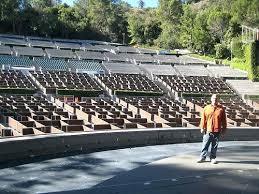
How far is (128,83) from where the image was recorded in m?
42.7

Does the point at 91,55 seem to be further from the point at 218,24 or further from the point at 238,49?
the point at 218,24

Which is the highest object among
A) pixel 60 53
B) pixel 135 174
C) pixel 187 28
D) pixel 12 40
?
pixel 187 28

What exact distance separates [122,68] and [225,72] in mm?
11462

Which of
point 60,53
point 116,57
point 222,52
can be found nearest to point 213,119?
point 60,53

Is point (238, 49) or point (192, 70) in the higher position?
point (238, 49)

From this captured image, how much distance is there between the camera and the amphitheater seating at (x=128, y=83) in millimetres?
40812

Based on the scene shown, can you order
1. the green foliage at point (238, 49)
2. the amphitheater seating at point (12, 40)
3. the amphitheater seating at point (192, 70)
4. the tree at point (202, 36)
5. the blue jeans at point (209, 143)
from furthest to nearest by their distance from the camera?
the tree at point (202, 36) < the amphitheater seating at point (12, 40) < the green foliage at point (238, 49) < the amphitheater seating at point (192, 70) < the blue jeans at point (209, 143)

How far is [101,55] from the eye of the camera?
208 feet

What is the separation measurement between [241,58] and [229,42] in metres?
8.42

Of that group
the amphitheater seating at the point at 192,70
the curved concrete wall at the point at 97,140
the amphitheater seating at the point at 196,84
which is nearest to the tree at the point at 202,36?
the amphitheater seating at the point at 192,70

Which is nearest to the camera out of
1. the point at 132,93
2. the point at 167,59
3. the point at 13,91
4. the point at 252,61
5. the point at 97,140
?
the point at 97,140

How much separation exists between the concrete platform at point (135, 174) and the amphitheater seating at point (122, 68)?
39.5 m

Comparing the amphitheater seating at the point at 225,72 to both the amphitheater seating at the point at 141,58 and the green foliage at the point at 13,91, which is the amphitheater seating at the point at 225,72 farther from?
the green foliage at the point at 13,91

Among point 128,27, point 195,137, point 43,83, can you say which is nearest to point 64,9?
point 128,27
